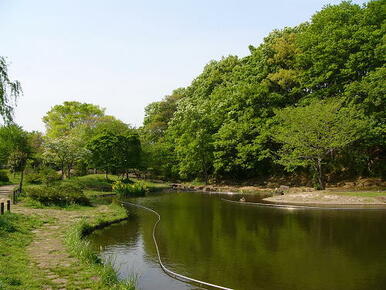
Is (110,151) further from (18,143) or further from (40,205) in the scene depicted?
(40,205)

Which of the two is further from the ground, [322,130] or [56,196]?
[322,130]

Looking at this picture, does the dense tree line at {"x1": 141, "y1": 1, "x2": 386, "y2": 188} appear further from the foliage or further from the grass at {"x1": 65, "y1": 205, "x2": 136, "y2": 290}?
the grass at {"x1": 65, "y1": 205, "x2": 136, "y2": 290}

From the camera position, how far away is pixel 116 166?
156 feet

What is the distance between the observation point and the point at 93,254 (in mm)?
11461

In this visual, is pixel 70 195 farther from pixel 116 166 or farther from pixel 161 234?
pixel 116 166

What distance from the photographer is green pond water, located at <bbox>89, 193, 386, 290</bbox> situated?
1020 centimetres

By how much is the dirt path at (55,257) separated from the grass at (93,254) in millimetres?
238

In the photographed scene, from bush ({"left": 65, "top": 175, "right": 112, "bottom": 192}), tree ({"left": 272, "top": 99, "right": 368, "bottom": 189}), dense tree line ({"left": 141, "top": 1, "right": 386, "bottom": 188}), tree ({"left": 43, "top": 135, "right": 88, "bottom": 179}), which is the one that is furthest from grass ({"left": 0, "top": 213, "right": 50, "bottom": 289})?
tree ({"left": 43, "top": 135, "right": 88, "bottom": 179})

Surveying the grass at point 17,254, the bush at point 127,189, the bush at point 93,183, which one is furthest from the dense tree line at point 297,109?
the grass at point 17,254

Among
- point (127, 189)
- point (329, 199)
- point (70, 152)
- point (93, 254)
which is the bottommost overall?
point (93, 254)

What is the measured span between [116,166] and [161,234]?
104ft

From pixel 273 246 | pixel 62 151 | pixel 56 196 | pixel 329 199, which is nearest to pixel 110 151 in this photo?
pixel 62 151

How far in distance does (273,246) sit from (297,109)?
78.9 ft

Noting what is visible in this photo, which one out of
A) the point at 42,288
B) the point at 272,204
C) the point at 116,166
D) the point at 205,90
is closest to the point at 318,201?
the point at 272,204
